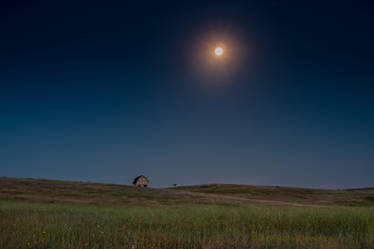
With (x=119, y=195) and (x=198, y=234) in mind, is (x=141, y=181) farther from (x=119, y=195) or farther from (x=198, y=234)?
(x=198, y=234)

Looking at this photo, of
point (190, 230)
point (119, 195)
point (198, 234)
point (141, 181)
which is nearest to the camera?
point (198, 234)

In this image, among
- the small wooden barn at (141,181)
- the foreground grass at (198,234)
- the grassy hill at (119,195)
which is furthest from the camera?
the small wooden barn at (141,181)

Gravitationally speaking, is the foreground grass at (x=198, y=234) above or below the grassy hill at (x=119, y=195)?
above

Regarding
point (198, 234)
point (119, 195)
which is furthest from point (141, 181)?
point (198, 234)

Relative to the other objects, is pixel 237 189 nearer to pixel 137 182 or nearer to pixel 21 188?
pixel 137 182

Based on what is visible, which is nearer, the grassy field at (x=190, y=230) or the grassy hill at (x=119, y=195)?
the grassy field at (x=190, y=230)

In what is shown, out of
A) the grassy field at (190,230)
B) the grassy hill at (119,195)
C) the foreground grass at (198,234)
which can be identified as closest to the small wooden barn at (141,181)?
the grassy hill at (119,195)

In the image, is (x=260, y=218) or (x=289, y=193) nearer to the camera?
(x=260, y=218)

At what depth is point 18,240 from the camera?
627 centimetres

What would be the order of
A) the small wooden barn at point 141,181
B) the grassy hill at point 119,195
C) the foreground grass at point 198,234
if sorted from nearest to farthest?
the foreground grass at point 198,234, the grassy hill at point 119,195, the small wooden barn at point 141,181

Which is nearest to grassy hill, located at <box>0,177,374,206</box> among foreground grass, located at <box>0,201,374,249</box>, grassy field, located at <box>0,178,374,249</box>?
grassy field, located at <box>0,178,374,249</box>

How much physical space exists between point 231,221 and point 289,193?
1745 inches

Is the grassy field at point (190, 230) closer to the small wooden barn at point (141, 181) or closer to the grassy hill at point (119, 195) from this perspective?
the grassy hill at point (119, 195)

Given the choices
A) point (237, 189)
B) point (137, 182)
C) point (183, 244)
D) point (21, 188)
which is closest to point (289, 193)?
point (237, 189)
